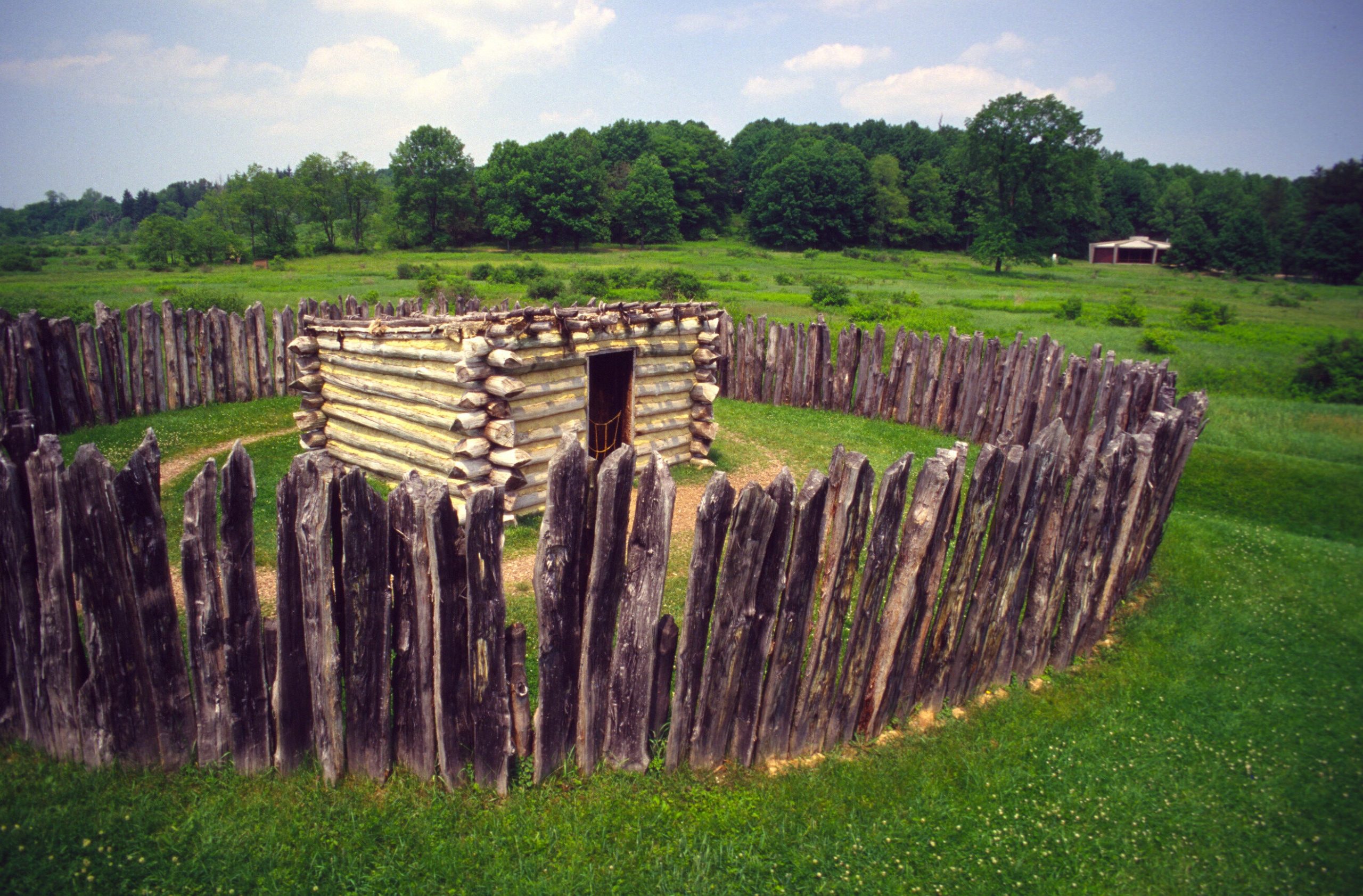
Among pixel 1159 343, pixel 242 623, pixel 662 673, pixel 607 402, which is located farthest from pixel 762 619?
pixel 1159 343

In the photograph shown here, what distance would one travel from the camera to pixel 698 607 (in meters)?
4.25

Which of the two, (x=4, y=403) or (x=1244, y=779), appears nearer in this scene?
(x=1244, y=779)

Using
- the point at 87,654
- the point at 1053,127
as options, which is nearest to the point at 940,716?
the point at 87,654

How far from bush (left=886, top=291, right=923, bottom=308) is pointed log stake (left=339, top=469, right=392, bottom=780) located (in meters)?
32.0

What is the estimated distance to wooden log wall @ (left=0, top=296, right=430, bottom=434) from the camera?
38.1ft

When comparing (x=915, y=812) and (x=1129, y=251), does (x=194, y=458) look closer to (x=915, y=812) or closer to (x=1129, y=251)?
(x=915, y=812)

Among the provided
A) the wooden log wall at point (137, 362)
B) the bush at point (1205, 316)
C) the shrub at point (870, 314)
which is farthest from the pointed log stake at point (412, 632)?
the bush at point (1205, 316)

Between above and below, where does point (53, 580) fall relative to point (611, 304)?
below

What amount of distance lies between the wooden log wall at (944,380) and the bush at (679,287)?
15.4 m

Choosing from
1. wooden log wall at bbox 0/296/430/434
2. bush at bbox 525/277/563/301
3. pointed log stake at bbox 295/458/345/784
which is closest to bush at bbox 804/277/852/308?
bush at bbox 525/277/563/301

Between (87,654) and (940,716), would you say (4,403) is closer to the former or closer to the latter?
(87,654)

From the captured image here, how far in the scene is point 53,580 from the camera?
13.0 feet

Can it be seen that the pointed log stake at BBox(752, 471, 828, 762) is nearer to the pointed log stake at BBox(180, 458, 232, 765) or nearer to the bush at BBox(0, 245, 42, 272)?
the pointed log stake at BBox(180, 458, 232, 765)

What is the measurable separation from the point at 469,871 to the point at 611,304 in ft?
28.0
